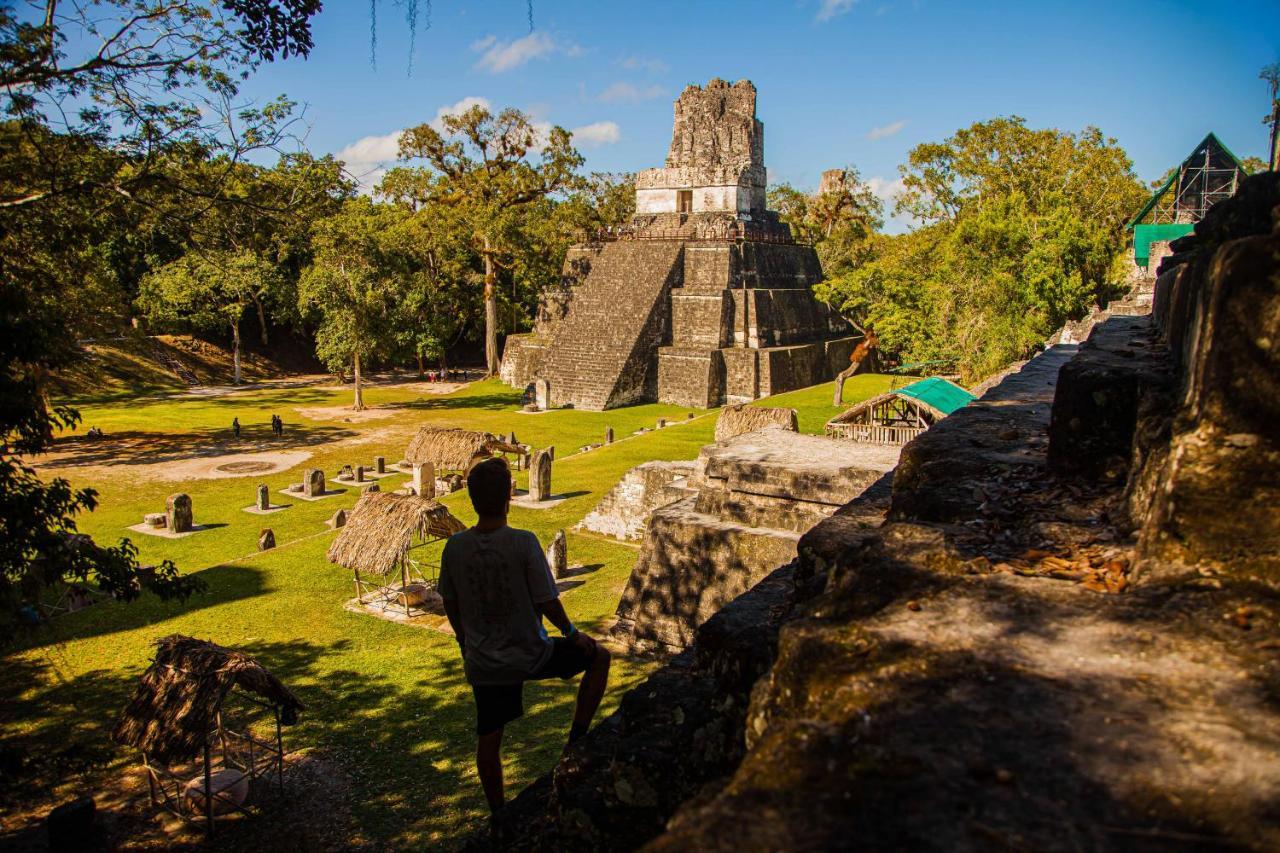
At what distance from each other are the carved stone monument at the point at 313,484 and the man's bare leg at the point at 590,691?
47.7ft

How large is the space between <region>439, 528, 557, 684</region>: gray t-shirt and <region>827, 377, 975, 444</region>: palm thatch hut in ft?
42.3

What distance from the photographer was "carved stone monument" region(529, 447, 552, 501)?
1516cm

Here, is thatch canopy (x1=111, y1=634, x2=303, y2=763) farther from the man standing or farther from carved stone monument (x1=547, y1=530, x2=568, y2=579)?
carved stone monument (x1=547, y1=530, x2=568, y2=579)

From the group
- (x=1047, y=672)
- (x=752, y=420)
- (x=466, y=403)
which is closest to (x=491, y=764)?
(x=1047, y=672)

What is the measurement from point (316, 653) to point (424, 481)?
7597 mm

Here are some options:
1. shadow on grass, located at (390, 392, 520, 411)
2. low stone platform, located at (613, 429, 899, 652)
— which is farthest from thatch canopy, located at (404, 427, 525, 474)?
low stone platform, located at (613, 429, 899, 652)

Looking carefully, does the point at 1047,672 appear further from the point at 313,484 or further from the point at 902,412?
the point at 902,412

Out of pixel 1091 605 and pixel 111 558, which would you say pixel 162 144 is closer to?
pixel 111 558

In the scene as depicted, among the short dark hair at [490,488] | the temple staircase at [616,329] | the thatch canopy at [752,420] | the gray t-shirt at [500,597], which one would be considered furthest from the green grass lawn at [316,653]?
the temple staircase at [616,329]

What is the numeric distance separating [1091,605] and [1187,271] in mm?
1935

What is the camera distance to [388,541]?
10398 millimetres

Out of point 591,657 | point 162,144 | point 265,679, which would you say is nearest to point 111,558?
point 265,679

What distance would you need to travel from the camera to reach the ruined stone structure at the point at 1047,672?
3.79 feet

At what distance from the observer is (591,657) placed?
3441mm
